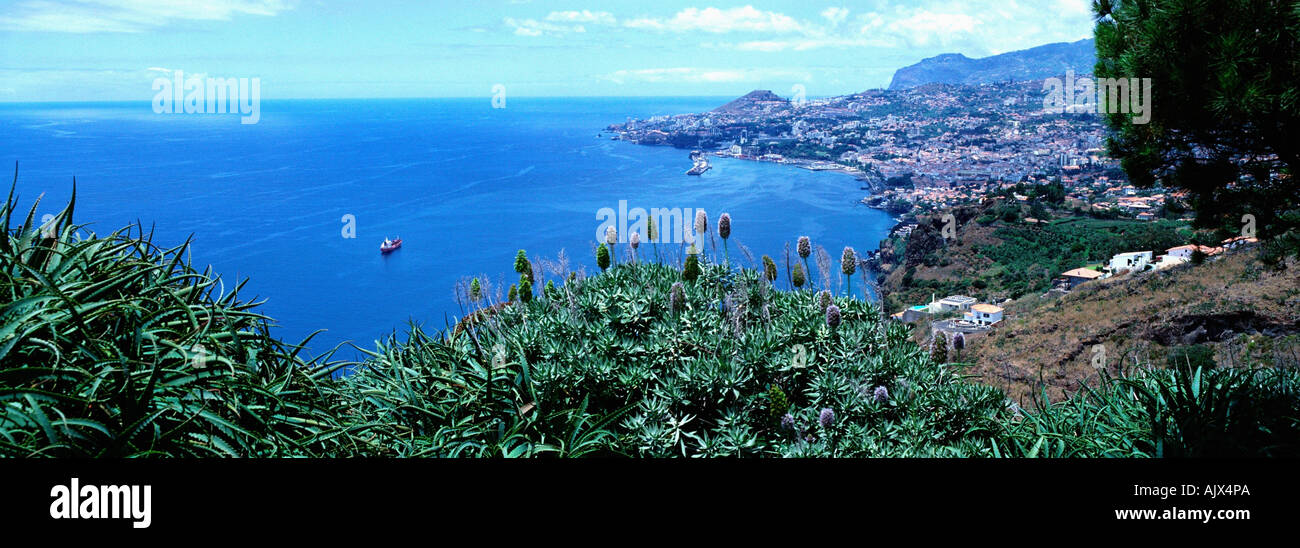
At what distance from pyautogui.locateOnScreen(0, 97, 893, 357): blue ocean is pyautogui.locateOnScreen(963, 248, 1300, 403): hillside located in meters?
6.10

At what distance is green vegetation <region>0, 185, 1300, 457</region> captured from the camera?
244 cm

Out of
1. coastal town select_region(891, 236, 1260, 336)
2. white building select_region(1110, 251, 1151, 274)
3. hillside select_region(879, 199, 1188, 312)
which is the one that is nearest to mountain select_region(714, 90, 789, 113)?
hillside select_region(879, 199, 1188, 312)

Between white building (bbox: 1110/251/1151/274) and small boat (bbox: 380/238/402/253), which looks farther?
small boat (bbox: 380/238/402/253)

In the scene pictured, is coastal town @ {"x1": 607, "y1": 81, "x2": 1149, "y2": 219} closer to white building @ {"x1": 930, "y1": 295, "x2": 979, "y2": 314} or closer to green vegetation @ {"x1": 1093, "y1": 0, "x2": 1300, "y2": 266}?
white building @ {"x1": 930, "y1": 295, "x2": 979, "y2": 314}

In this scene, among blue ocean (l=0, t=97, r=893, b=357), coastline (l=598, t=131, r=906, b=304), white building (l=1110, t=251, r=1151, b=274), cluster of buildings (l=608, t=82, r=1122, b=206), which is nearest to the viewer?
white building (l=1110, t=251, r=1151, b=274)

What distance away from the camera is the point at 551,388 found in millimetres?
2926

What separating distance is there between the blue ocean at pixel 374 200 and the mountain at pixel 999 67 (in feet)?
144

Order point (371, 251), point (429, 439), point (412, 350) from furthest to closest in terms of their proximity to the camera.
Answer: point (371, 251) < point (412, 350) < point (429, 439)

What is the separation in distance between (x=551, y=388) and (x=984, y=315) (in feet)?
58.5
